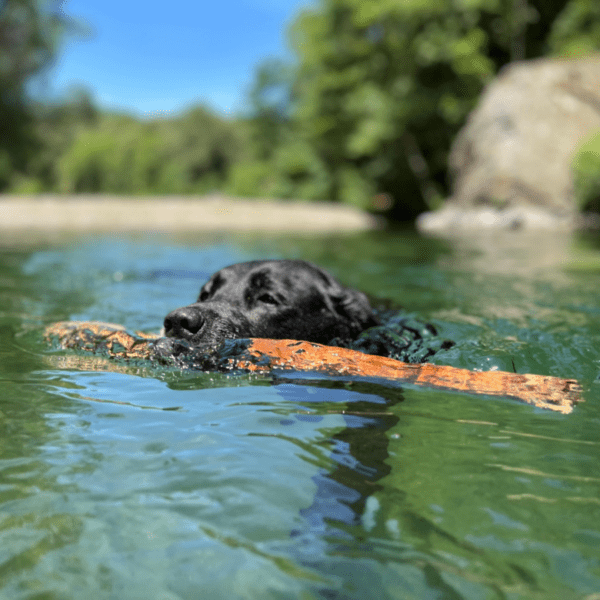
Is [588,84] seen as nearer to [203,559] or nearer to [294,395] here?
[294,395]

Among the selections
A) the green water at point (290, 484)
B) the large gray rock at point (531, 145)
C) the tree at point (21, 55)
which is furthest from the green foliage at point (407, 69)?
the green water at point (290, 484)

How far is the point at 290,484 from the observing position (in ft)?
7.51

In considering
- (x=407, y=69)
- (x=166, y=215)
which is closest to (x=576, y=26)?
(x=407, y=69)

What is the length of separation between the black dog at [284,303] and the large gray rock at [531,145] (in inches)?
690

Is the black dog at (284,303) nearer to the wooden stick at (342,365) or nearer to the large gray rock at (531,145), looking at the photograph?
the wooden stick at (342,365)

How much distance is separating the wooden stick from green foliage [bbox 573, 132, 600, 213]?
55.7 ft

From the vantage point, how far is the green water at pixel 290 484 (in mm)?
1751

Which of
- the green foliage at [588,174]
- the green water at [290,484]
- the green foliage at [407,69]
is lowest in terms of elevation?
the green water at [290,484]

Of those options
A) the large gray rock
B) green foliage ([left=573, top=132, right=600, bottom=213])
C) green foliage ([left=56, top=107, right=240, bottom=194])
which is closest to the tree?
the large gray rock

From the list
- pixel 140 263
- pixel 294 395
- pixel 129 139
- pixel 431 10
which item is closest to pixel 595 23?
pixel 431 10

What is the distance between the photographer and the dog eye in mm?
4750

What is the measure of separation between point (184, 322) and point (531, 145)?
2107 centimetres

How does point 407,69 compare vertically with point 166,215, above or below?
above

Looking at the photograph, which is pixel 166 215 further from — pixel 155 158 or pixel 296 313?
pixel 155 158
